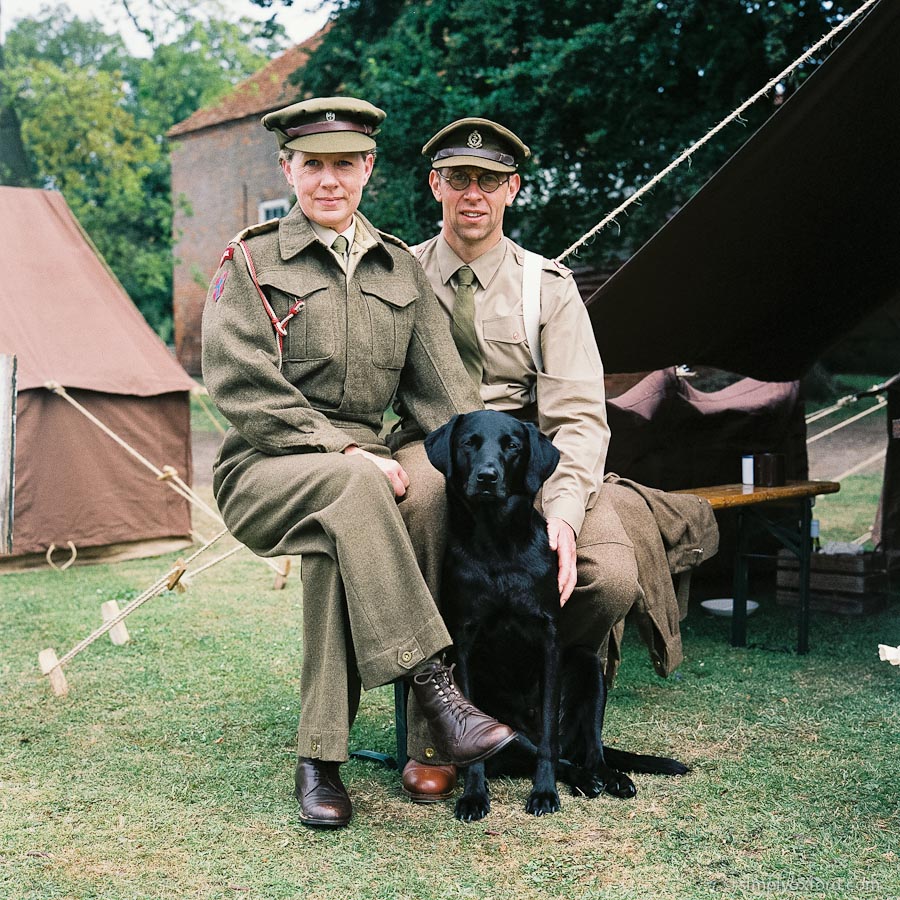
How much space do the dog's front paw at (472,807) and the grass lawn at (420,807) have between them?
0.04 metres

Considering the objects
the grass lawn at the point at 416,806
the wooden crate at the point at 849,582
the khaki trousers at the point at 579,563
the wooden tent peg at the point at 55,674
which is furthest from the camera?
the wooden crate at the point at 849,582

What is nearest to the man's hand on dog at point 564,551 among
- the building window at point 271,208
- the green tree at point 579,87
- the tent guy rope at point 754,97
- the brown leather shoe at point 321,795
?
the brown leather shoe at point 321,795

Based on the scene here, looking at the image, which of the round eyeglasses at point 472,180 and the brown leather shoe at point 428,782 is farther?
the round eyeglasses at point 472,180

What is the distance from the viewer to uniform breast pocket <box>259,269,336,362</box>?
3.02 meters

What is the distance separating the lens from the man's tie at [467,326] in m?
3.39

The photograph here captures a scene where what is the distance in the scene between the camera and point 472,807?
9.01 ft

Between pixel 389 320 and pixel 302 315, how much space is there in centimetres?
26

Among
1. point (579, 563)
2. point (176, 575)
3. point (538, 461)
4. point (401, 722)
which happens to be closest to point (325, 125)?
point (538, 461)

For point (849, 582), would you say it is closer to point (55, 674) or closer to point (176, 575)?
point (176, 575)

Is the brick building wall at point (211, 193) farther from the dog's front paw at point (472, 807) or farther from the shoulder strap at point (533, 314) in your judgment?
the dog's front paw at point (472, 807)

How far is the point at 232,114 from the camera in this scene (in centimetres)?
2316

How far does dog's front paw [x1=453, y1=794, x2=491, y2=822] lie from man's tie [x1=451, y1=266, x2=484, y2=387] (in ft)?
4.11

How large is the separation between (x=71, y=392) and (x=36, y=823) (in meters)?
4.77

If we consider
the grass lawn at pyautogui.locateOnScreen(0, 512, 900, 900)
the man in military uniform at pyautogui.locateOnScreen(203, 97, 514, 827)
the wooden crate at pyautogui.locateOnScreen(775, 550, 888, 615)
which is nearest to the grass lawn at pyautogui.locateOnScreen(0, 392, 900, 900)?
the grass lawn at pyautogui.locateOnScreen(0, 512, 900, 900)
